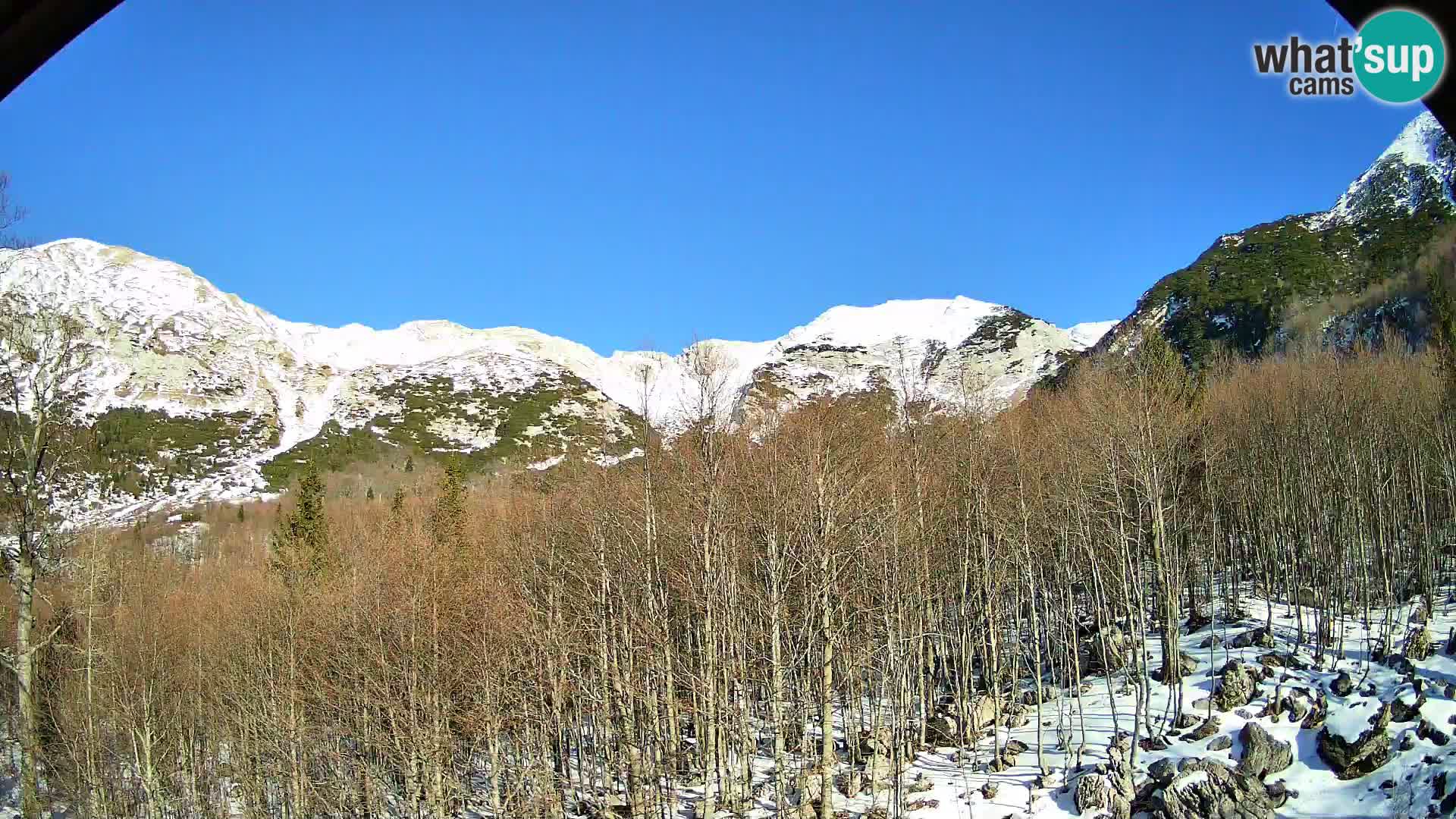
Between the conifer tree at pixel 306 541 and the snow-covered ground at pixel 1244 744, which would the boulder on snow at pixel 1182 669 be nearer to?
the snow-covered ground at pixel 1244 744

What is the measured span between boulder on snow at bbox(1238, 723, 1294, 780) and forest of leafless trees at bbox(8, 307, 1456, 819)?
252cm

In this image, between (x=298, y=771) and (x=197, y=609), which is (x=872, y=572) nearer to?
(x=298, y=771)

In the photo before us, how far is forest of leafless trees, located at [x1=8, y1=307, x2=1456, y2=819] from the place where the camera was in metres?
23.8

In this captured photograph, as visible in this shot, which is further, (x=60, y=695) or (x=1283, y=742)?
(x=60, y=695)

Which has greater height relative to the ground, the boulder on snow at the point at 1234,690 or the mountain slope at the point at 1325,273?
the mountain slope at the point at 1325,273

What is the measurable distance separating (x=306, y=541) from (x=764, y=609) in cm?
3343

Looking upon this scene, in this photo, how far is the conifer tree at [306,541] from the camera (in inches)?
1529

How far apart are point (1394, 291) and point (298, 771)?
70.6m

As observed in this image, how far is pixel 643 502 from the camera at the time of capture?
86.7 ft

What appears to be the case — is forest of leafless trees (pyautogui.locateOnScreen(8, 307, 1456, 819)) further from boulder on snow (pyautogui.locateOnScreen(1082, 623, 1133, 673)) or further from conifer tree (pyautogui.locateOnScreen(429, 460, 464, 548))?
conifer tree (pyautogui.locateOnScreen(429, 460, 464, 548))

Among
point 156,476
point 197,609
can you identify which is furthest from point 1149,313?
point 156,476

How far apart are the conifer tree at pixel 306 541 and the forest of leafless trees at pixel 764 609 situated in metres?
2.34

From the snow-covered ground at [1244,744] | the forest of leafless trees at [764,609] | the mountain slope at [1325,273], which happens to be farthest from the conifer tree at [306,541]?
the mountain slope at [1325,273]

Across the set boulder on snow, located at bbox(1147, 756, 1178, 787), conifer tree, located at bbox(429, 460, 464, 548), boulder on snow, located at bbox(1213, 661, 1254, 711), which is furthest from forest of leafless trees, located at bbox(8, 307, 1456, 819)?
conifer tree, located at bbox(429, 460, 464, 548)
